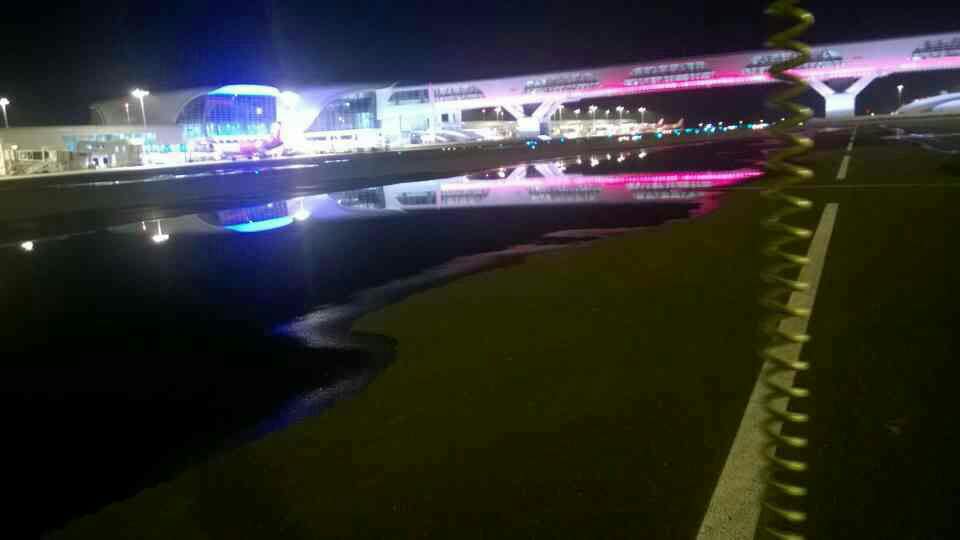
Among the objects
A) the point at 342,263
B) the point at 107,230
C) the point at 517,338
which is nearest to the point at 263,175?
the point at 107,230

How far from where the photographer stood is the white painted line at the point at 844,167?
2417 cm

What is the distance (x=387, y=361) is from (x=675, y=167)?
29.4 metres

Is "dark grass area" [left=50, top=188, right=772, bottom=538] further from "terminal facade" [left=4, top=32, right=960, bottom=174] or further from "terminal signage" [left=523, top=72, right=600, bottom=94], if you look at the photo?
"terminal signage" [left=523, top=72, right=600, bottom=94]

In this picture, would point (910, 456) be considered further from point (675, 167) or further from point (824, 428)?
point (675, 167)

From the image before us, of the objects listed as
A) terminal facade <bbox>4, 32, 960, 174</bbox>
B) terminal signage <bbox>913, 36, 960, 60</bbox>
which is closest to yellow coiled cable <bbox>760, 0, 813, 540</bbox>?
terminal facade <bbox>4, 32, 960, 174</bbox>

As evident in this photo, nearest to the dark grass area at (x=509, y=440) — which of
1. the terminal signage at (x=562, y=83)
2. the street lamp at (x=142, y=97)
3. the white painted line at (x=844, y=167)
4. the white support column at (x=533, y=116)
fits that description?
the white painted line at (x=844, y=167)

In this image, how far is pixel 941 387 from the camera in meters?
5.88

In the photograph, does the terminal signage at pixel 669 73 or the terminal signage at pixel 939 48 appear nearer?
the terminal signage at pixel 939 48

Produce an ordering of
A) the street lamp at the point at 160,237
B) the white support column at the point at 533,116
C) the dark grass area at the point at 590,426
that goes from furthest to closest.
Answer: the white support column at the point at 533,116, the street lamp at the point at 160,237, the dark grass area at the point at 590,426

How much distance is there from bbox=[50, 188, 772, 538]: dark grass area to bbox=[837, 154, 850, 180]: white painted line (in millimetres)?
17261

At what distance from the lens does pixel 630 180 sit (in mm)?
28078

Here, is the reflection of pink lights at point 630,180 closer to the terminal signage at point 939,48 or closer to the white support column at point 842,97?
the terminal signage at point 939,48

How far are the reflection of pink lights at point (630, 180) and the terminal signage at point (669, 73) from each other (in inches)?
3691

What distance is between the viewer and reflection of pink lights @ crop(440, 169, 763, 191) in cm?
2644
